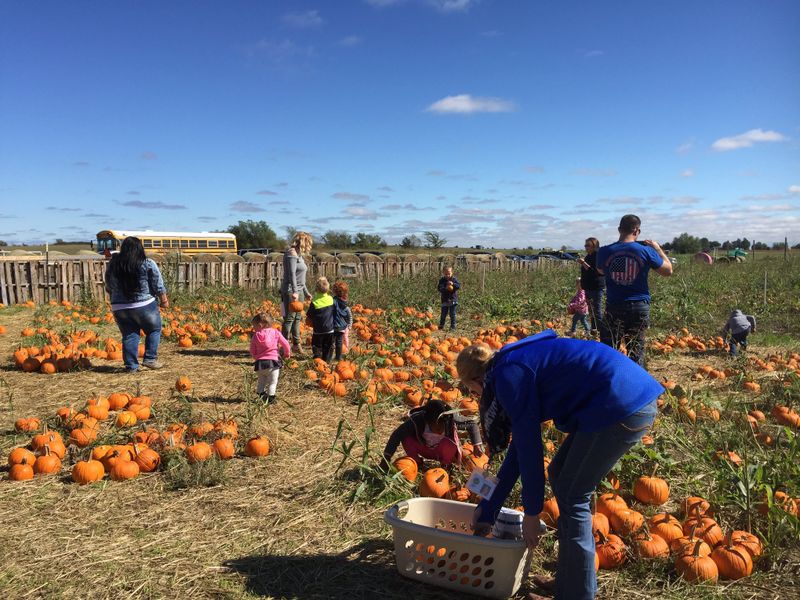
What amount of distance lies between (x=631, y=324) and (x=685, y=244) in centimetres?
6920

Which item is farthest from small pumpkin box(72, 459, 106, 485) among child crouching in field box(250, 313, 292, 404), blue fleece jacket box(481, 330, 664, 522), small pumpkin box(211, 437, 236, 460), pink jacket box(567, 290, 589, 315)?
pink jacket box(567, 290, 589, 315)

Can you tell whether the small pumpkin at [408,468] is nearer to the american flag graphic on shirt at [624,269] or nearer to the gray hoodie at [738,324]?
the american flag graphic on shirt at [624,269]

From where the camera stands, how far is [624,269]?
18.8 feet

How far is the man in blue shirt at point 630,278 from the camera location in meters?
5.66

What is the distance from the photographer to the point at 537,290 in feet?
53.1

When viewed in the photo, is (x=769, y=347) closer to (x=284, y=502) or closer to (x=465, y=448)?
(x=465, y=448)

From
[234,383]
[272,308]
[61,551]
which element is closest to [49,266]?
[272,308]

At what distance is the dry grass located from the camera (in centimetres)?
294

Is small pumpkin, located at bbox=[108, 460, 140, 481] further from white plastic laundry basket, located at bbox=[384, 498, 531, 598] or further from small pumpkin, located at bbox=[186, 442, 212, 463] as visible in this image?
white plastic laundry basket, located at bbox=[384, 498, 531, 598]

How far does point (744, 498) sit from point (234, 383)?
5.42 meters

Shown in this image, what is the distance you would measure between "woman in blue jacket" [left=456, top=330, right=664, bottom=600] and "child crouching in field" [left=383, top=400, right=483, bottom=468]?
156 centimetres

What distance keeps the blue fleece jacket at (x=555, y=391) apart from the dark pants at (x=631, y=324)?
3471 mm

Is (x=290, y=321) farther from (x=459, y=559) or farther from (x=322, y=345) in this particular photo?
(x=459, y=559)

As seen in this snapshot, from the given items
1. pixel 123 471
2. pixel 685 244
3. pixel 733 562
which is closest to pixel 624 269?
pixel 733 562
